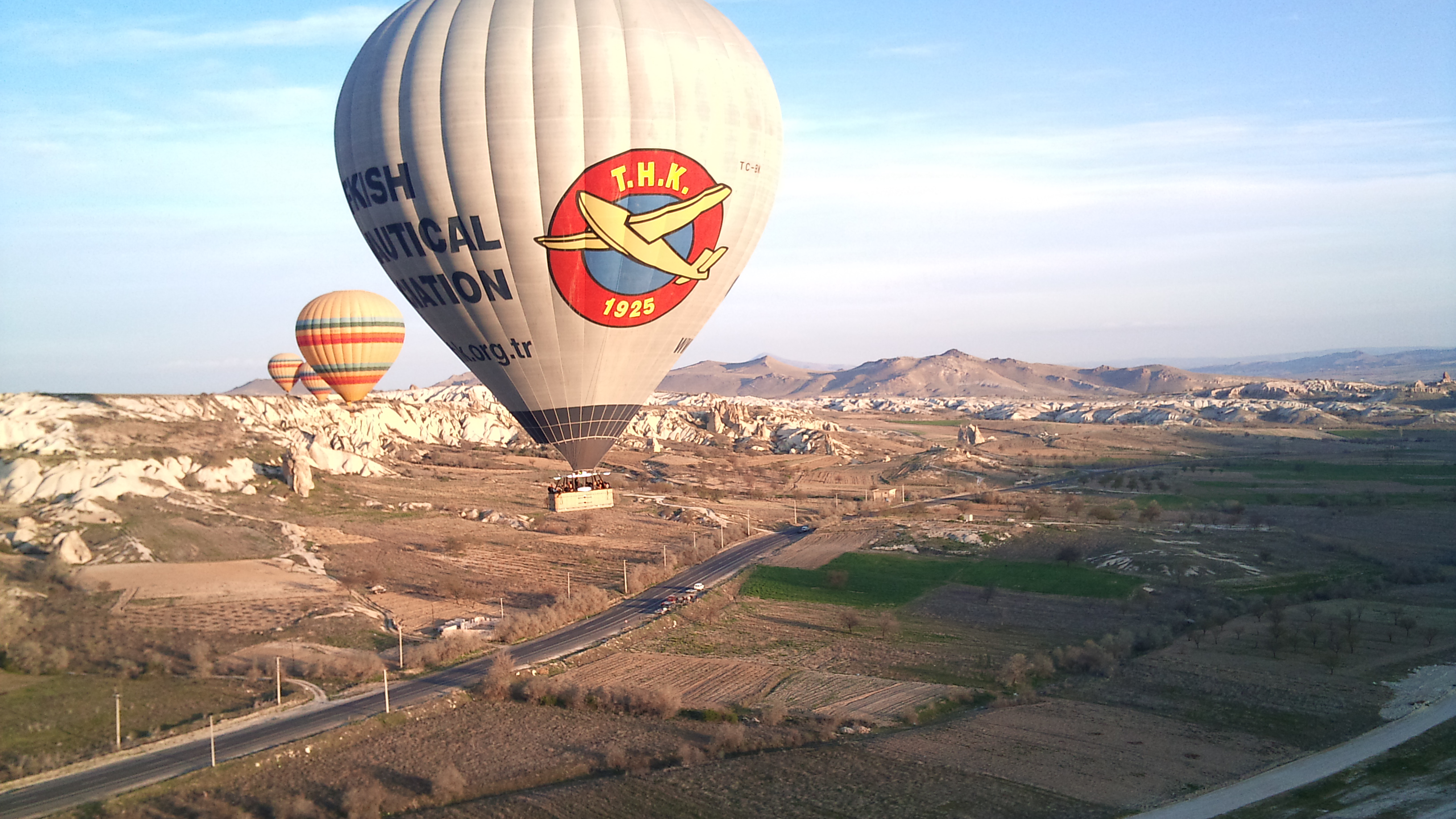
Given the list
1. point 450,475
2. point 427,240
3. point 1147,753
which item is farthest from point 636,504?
point 1147,753

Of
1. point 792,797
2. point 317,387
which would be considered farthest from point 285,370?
point 792,797

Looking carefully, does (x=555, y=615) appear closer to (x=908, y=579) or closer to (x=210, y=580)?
(x=210, y=580)

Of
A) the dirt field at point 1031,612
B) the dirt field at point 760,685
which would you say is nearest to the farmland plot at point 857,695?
the dirt field at point 760,685

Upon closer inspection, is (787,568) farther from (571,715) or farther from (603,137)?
(603,137)

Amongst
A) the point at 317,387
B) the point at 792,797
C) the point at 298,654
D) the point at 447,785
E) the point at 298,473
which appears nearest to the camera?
the point at 792,797

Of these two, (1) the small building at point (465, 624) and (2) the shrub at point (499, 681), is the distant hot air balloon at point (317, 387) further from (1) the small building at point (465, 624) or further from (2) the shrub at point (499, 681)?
(2) the shrub at point (499, 681)

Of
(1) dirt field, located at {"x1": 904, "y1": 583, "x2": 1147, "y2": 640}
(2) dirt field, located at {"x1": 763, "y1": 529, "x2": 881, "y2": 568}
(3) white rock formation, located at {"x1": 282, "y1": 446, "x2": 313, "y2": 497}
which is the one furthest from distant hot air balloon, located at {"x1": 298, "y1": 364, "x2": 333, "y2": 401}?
(1) dirt field, located at {"x1": 904, "y1": 583, "x2": 1147, "y2": 640}
